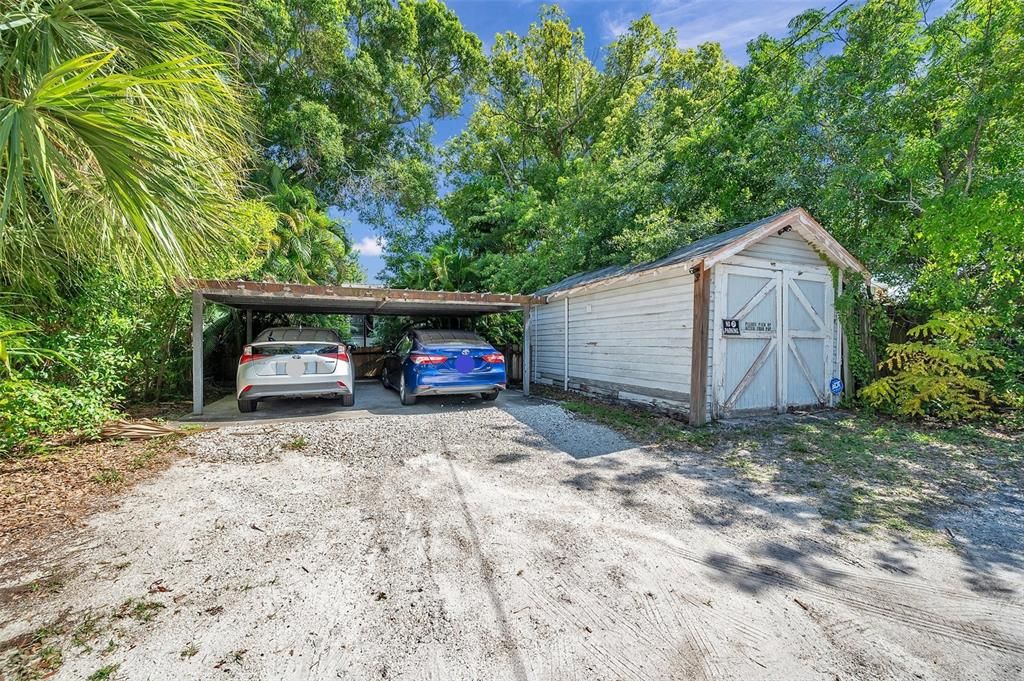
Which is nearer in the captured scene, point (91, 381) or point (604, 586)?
point (604, 586)

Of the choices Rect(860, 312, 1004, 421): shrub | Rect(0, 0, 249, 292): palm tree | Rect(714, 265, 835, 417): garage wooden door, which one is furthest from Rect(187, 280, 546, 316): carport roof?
Rect(860, 312, 1004, 421): shrub

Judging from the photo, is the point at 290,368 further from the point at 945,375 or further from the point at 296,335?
the point at 945,375

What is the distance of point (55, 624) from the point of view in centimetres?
192

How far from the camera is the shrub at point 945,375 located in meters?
6.14

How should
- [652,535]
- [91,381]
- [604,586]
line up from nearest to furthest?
[604,586] → [652,535] → [91,381]

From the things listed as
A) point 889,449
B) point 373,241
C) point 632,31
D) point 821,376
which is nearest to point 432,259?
point 373,241

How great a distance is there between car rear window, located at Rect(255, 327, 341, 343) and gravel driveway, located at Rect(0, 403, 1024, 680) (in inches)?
115

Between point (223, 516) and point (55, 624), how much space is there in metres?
1.21

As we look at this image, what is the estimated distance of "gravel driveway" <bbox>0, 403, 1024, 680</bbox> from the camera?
177 cm

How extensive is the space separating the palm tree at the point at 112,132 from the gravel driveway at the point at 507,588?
1952 mm

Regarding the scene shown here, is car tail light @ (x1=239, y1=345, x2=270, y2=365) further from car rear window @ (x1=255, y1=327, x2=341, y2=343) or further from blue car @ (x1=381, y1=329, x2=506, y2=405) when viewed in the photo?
blue car @ (x1=381, y1=329, x2=506, y2=405)

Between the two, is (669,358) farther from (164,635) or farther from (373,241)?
(373,241)

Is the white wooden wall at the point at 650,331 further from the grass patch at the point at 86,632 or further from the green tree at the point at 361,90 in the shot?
the green tree at the point at 361,90

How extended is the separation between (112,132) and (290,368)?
4.55 m
